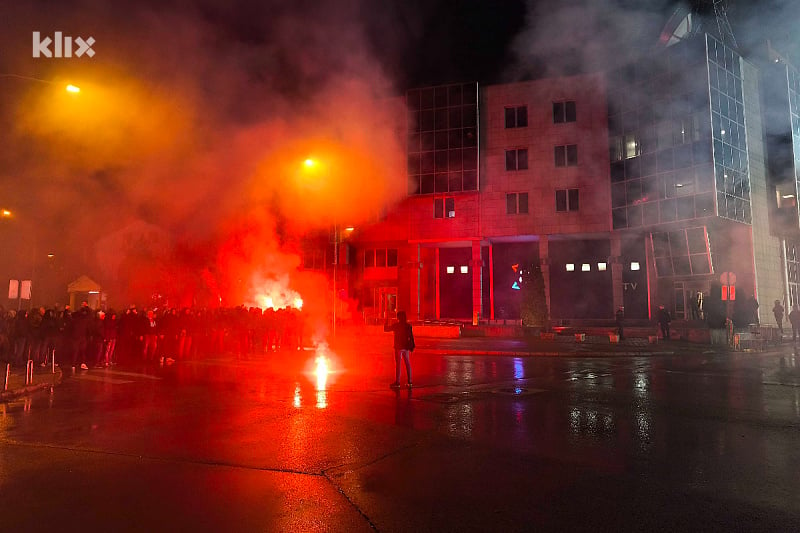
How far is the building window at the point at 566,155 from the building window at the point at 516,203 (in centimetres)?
250

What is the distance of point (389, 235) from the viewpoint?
101 feet

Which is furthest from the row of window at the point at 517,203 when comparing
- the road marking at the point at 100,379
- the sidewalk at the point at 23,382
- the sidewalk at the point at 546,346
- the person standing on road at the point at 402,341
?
the road marking at the point at 100,379

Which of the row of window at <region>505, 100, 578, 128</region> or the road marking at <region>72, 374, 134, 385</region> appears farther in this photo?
the row of window at <region>505, 100, 578, 128</region>

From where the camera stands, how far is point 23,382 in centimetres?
837

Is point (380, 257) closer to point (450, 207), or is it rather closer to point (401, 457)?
point (450, 207)

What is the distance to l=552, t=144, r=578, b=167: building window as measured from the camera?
1077 inches

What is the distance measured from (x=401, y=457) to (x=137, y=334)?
9.72 m

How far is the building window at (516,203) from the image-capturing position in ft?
92.6

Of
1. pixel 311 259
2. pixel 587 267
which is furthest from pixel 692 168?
pixel 311 259

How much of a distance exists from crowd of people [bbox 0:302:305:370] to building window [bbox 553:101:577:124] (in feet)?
63.5

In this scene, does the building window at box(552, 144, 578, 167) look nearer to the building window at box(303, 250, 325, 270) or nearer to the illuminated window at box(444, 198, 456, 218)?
the illuminated window at box(444, 198, 456, 218)

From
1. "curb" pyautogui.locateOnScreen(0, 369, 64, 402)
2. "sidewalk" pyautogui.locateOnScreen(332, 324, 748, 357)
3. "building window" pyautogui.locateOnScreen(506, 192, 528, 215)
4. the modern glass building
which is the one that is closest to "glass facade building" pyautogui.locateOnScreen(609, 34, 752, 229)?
the modern glass building

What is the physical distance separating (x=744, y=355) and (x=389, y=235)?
789 inches

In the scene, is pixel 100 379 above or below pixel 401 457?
above
